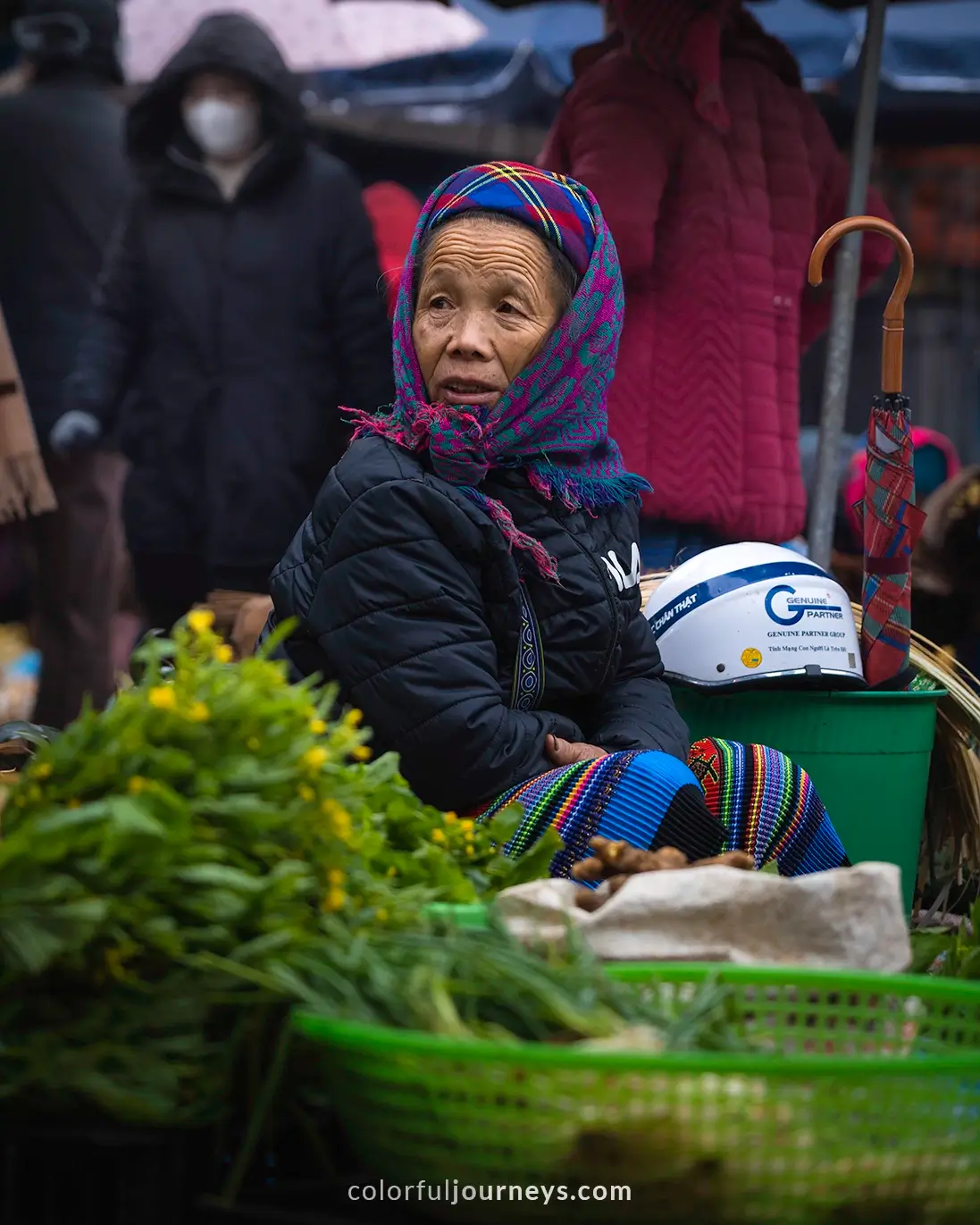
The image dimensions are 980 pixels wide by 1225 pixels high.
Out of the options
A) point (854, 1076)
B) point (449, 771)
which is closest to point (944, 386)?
point (449, 771)

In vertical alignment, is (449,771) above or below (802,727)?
above

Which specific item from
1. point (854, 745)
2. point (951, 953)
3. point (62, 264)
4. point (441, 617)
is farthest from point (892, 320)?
point (62, 264)

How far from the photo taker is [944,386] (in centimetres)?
875

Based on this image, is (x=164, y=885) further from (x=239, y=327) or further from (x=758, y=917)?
(x=239, y=327)

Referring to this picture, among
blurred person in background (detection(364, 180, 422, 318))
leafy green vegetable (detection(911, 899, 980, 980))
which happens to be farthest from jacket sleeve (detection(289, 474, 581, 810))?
blurred person in background (detection(364, 180, 422, 318))

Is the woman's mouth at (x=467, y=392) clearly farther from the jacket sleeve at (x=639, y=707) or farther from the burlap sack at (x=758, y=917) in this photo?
the burlap sack at (x=758, y=917)

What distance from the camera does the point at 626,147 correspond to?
3543 millimetres

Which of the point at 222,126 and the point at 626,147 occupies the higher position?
the point at 222,126

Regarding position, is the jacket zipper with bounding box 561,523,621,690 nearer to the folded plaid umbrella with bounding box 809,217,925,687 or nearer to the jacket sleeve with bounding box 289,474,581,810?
the jacket sleeve with bounding box 289,474,581,810

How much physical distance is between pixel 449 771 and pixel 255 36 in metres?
3.20

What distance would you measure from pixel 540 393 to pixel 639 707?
498 millimetres

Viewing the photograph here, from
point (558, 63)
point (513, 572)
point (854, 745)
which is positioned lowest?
point (854, 745)

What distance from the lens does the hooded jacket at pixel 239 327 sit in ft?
15.0

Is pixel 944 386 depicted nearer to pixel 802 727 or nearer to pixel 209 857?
pixel 802 727
